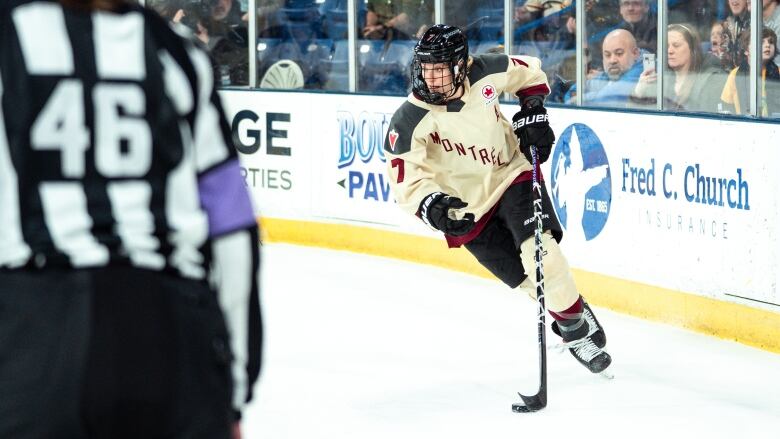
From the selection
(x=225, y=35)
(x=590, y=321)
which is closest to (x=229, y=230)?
(x=590, y=321)

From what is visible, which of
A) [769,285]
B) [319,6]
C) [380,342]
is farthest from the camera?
[319,6]

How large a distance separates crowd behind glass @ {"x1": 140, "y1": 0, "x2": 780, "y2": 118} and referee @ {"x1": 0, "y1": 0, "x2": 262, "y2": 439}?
414 cm

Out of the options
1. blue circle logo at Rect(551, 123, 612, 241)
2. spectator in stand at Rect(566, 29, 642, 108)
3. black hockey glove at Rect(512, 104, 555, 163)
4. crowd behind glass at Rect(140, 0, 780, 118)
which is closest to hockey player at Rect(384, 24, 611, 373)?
black hockey glove at Rect(512, 104, 555, 163)

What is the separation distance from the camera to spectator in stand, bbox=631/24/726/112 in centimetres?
566

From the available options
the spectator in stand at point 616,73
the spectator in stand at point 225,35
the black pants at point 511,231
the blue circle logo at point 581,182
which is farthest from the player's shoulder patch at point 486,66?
the spectator in stand at point 225,35

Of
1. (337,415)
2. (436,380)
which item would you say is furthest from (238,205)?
(436,380)

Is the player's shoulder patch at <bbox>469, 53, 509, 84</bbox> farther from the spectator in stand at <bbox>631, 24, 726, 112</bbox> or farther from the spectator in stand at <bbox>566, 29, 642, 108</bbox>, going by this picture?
the spectator in stand at <bbox>566, 29, 642, 108</bbox>

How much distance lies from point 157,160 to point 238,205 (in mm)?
123

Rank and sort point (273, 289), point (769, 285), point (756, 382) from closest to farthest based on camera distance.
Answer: point (756, 382)
point (769, 285)
point (273, 289)

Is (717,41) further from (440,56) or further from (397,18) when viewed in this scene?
(397,18)

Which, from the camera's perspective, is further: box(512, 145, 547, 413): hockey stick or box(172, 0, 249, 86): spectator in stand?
box(172, 0, 249, 86): spectator in stand

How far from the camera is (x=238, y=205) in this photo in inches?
61.3

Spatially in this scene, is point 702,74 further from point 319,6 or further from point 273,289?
point 319,6

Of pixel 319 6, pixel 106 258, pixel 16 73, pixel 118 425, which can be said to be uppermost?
pixel 319 6
